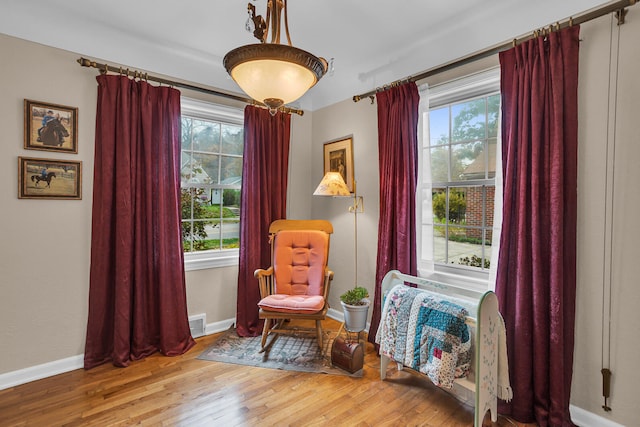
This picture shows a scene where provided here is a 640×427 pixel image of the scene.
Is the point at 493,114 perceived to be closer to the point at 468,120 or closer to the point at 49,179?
the point at 468,120

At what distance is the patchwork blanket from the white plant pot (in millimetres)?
516

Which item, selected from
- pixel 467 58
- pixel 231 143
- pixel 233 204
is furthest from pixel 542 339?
pixel 231 143

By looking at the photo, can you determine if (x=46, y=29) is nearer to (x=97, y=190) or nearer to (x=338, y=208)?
(x=97, y=190)

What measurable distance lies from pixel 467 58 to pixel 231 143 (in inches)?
92.6

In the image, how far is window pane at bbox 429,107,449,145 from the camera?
2648 millimetres

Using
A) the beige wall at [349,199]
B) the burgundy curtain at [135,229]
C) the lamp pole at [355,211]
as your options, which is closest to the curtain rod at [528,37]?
the beige wall at [349,199]

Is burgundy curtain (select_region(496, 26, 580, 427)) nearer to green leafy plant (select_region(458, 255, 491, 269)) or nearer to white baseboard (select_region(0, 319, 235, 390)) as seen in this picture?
green leafy plant (select_region(458, 255, 491, 269))

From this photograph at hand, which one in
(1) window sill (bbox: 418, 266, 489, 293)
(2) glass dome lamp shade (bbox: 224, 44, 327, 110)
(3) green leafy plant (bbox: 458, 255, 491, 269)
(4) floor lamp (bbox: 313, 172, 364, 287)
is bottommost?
(1) window sill (bbox: 418, 266, 489, 293)

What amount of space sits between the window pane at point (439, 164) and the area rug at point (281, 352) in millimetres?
1721

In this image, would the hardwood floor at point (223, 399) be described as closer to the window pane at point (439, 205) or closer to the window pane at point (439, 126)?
the window pane at point (439, 205)

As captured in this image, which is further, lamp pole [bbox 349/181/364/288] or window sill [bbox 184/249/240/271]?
lamp pole [bbox 349/181/364/288]

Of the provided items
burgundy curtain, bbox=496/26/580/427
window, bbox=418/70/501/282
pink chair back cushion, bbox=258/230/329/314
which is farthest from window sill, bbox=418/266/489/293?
pink chair back cushion, bbox=258/230/329/314

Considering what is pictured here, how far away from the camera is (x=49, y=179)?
235 cm

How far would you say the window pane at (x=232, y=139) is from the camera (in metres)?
3.36
